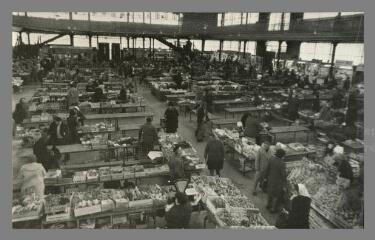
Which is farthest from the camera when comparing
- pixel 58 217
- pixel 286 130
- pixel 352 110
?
pixel 286 130

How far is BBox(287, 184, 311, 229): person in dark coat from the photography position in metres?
8.40

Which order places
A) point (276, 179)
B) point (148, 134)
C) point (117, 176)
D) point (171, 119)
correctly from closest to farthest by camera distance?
point (276, 179) → point (117, 176) → point (148, 134) → point (171, 119)

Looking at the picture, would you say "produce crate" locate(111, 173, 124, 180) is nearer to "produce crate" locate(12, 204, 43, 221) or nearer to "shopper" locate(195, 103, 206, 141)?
"produce crate" locate(12, 204, 43, 221)

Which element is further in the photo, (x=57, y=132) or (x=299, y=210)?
(x=57, y=132)

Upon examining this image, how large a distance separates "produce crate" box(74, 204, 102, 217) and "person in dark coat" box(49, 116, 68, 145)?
132 inches

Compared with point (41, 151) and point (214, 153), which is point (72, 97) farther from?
point (214, 153)

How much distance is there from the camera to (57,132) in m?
11.6

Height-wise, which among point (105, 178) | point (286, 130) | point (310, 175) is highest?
point (286, 130)

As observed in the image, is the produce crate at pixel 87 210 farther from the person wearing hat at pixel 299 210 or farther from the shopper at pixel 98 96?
the shopper at pixel 98 96

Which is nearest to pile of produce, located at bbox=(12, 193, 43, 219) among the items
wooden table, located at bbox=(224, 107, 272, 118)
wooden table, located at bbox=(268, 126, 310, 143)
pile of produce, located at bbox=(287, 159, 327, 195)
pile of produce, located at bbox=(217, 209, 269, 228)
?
pile of produce, located at bbox=(217, 209, 269, 228)

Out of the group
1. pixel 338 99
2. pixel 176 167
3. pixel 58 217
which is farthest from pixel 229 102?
pixel 58 217

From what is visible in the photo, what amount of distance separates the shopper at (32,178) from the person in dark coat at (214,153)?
448 cm

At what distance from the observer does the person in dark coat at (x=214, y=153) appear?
10.7 metres

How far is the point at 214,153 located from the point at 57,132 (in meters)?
4.89
